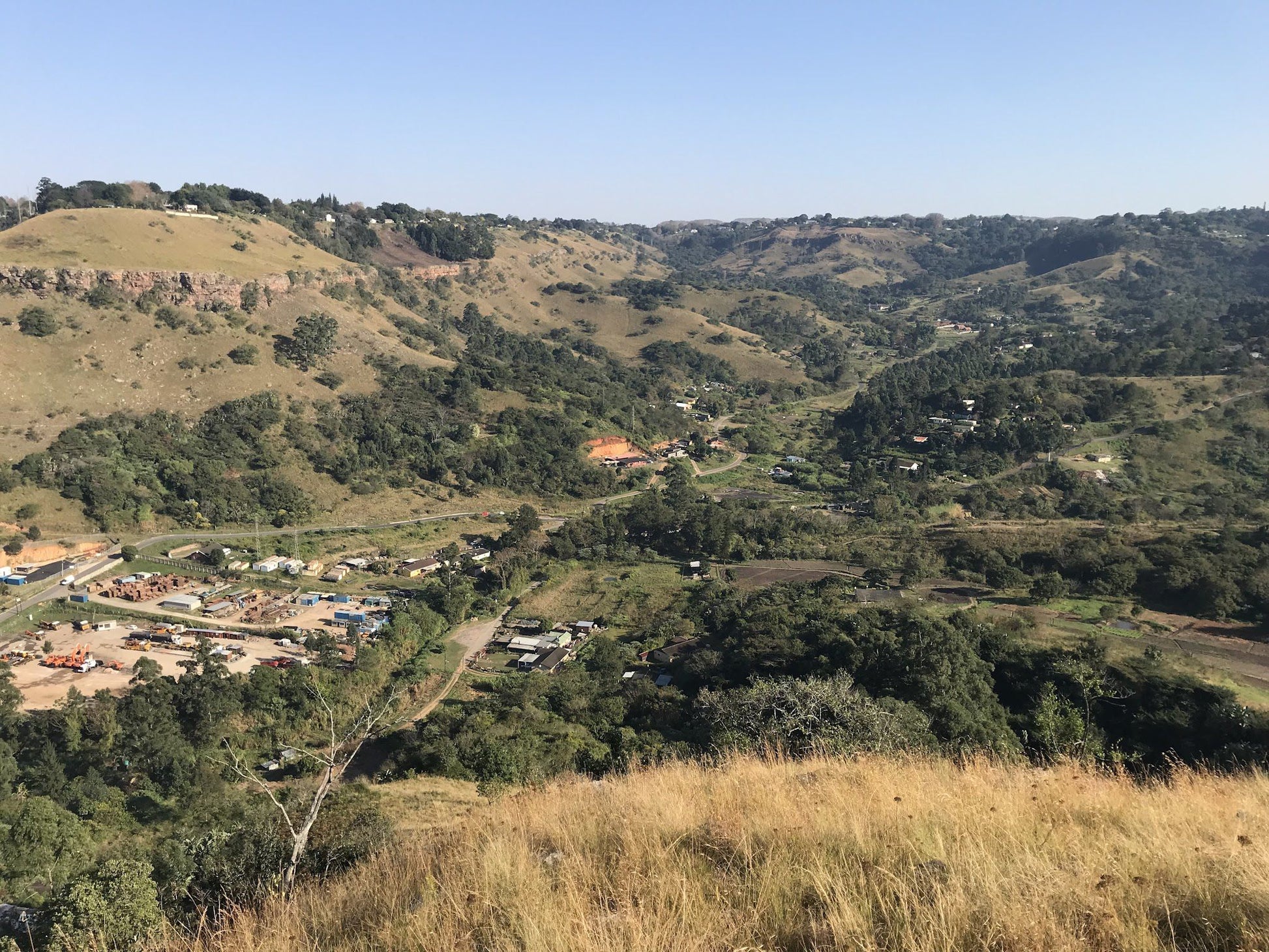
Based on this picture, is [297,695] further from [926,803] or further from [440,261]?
[440,261]

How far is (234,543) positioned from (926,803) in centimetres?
4392

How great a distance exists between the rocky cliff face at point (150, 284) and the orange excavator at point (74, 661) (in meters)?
36.6

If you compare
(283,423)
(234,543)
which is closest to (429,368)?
(283,423)

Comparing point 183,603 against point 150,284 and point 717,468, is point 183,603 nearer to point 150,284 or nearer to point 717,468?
point 150,284

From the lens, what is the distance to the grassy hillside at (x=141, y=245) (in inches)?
2286

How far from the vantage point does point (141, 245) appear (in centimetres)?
6266

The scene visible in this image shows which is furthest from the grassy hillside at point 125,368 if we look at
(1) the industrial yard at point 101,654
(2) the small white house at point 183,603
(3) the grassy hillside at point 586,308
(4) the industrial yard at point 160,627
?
(3) the grassy hillside at point 586,308

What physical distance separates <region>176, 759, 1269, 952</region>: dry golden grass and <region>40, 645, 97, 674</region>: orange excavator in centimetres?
2959

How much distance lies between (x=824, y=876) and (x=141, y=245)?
74.8 meters

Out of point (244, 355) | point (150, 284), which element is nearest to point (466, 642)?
point (244, 355)

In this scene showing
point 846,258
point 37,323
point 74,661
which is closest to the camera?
point 74,661

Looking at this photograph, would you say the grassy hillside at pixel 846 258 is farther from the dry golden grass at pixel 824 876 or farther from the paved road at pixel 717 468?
the dry golden grass at pixel 824 876

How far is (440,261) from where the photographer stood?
106 meters

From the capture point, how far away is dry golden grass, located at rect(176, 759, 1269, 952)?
3.52 m
